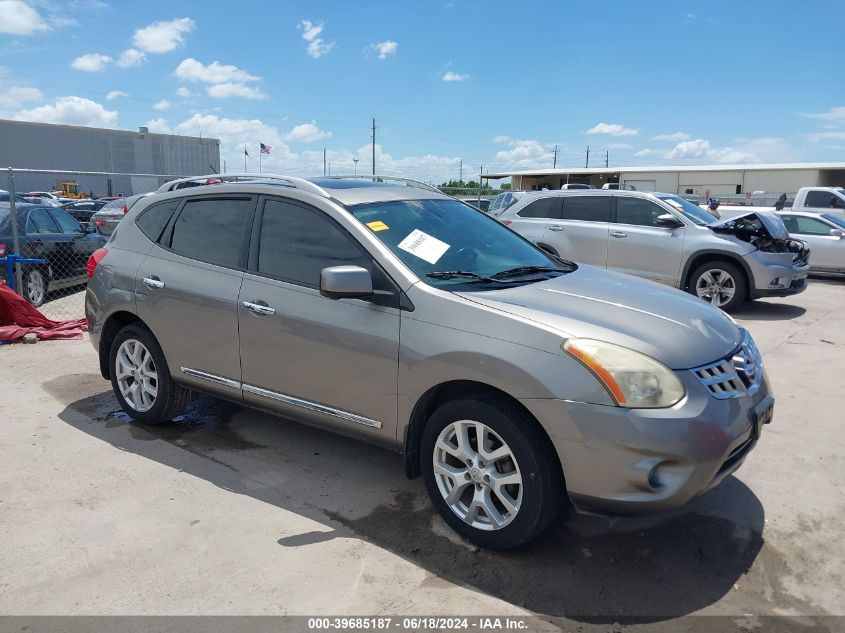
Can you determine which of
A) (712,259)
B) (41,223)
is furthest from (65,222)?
(712,259)

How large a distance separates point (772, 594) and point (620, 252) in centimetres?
770

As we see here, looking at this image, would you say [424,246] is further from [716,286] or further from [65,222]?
[65,222]

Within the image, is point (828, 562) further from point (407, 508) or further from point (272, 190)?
point (272, 190)

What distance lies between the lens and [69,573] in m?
3.03

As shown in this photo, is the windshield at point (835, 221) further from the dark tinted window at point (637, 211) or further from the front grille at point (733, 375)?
the front grille at point (733, 375)

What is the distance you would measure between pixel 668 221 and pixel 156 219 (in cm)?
754

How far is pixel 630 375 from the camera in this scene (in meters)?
2.82

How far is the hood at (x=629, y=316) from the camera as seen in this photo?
297cm

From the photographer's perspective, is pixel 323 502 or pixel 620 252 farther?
pixel 620 252

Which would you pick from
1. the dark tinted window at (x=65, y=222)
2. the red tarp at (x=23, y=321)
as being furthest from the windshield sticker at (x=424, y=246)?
the dark tinted window at (x=65, y=222)

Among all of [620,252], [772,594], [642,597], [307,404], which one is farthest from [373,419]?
[620,252]

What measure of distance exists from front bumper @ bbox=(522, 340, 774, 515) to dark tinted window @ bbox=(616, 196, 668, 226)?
25.2 ft

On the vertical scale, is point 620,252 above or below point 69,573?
above

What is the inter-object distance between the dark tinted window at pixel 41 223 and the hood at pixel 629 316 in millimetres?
8345
